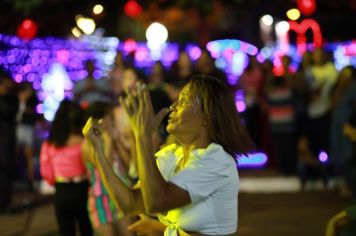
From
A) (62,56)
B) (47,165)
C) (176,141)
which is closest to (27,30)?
(62,56)

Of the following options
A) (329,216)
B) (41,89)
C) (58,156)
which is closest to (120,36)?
(41,89)

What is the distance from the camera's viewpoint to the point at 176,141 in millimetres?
3928

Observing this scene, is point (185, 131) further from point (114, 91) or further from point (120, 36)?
point (120, 36)

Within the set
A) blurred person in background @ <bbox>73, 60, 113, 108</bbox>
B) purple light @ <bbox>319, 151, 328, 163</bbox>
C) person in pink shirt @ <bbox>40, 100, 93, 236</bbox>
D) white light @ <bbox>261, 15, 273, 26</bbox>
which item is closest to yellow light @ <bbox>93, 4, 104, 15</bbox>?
blurred person in background @ <bbox>73, 60, 113, 108</bbox>

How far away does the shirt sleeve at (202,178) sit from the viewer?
3.29m

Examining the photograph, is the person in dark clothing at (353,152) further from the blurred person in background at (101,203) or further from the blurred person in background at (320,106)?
the blurred person in background at (101,203)

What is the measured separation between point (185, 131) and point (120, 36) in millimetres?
12685

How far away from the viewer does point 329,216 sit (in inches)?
372

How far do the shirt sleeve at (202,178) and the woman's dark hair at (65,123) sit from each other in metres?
3.36

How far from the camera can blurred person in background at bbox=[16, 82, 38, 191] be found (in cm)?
1160

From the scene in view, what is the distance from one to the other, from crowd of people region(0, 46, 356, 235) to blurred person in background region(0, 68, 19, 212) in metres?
0.01

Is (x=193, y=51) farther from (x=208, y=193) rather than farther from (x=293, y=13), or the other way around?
(x=208, y=193)

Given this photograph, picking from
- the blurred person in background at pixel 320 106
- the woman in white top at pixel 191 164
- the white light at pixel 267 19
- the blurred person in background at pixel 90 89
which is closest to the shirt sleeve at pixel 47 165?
the woman in white top at pixel 191 164

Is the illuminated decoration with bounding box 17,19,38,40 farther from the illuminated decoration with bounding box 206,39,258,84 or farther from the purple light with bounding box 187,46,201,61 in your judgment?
the illuminated decoration with bounding box 206,39,258,84
